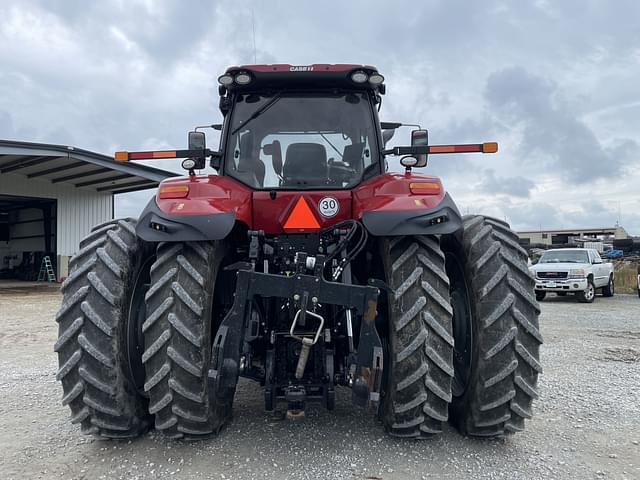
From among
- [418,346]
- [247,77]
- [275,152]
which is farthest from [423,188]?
[247,77]

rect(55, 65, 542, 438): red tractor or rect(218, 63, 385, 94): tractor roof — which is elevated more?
rect(218, 63, 385, 94): tractor roof

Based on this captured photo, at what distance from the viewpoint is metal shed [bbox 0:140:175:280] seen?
58.7ft

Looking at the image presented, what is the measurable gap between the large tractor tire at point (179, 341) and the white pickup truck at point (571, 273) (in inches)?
516

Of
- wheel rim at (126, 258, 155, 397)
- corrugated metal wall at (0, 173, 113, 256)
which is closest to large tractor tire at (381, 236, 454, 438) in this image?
wheel rim at (126, 258, 155, 397)

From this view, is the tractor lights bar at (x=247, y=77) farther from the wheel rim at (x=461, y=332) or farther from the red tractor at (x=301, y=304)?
the wheel rim at (x=461, y=332)

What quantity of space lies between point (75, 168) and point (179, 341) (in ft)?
63.1

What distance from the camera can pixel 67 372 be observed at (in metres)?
3.02

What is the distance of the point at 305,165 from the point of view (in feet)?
12.0

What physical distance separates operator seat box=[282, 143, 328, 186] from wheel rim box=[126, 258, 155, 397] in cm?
125

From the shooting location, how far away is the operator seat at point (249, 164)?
11.9 feet

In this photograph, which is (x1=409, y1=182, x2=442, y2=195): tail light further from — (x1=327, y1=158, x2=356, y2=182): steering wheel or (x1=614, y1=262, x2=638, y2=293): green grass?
(x1=614, y1=262, x2=638, y2=293): green grass

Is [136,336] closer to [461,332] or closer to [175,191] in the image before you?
Result: [175,191]

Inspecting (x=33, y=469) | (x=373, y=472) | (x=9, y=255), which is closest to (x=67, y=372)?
(x=33, y=469)

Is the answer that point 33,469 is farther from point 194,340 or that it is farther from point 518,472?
point 518,472
